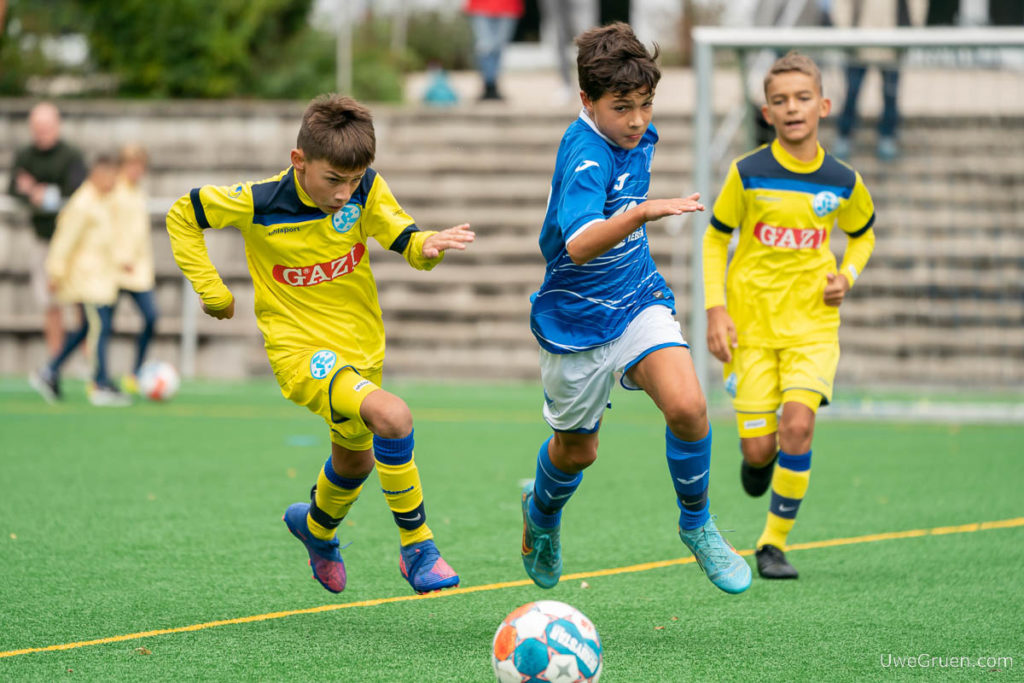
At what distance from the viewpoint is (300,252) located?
189 inches

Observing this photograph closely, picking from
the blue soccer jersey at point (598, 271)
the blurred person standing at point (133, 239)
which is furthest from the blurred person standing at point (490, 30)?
the blue soccer jersey at point (598, 271)

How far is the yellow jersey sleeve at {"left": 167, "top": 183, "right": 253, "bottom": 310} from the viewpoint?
Result: 477cm

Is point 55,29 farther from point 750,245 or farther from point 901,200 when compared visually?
point 750,245

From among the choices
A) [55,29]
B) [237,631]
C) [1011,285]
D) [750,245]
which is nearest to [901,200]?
[1011,285]

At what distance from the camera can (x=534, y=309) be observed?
477 cm

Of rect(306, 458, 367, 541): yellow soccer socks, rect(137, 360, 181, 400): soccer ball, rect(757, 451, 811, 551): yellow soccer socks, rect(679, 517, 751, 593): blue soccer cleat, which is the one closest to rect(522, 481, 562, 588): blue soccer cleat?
rect(679, 517, 751, 593): blue soccer cleat

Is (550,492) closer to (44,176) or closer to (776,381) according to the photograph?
(776,381)

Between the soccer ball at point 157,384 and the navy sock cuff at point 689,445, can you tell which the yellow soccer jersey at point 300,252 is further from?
the soccer ball at point 157,384

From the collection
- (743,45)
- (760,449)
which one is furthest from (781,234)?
(743,45)

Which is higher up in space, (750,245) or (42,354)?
(750,245)

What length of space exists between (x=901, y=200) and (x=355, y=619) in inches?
373

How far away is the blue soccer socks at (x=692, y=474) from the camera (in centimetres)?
454

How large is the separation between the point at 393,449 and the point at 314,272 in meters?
0.72

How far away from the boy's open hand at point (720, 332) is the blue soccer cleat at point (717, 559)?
114cm
